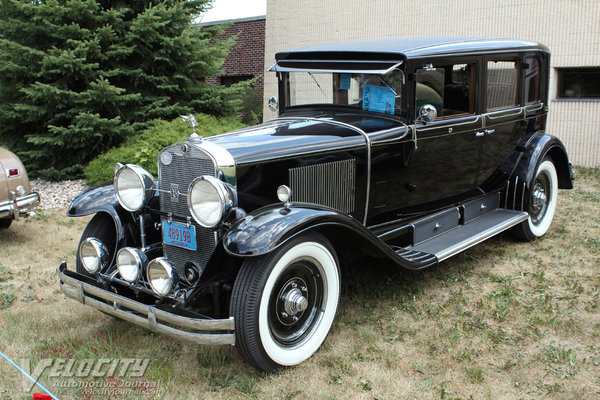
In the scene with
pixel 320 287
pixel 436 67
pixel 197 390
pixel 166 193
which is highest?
pixel 436 67

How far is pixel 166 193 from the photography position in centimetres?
333

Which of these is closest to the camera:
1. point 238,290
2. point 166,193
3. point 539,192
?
point 238,290

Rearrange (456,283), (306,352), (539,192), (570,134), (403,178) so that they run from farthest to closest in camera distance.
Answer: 1. (570,134)
2. (539,192)
3. (456,283)
4. (403,178)
5. (306,352)

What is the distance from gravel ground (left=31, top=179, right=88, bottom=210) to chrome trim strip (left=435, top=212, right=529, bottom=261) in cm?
533

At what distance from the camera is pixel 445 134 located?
4258mm

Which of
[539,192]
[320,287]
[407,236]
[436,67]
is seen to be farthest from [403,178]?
[539,192]

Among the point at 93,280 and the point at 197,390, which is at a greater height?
the point at 93,280

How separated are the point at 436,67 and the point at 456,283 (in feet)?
5.76

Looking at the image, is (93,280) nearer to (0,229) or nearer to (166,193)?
(166,193)

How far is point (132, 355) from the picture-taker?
321 centimetres

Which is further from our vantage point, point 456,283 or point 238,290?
point 456,283

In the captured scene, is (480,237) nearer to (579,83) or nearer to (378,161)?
(378,161)

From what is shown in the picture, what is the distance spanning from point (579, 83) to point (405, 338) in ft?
26.4

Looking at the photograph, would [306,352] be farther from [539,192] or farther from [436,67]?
[539,192]
